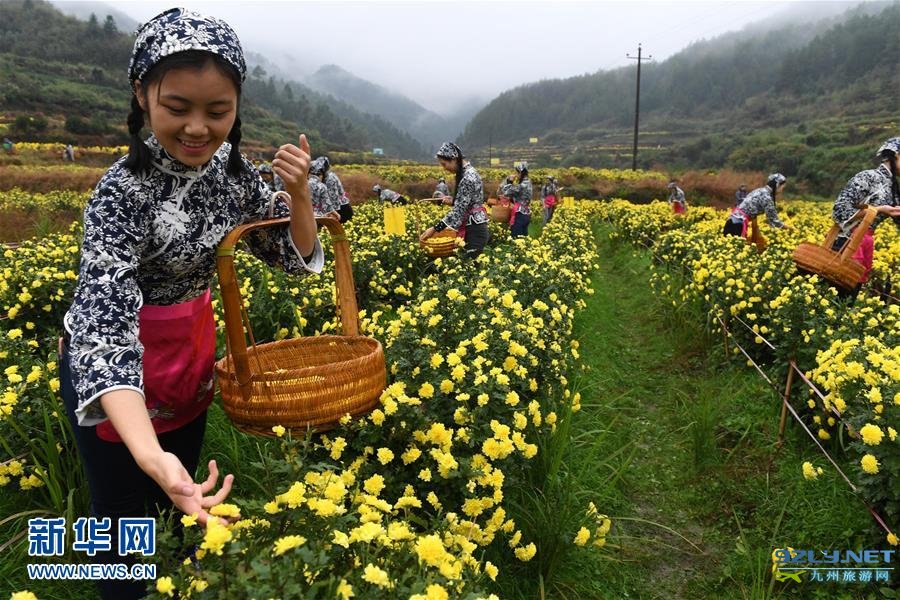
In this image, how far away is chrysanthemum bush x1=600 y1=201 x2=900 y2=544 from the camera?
7.14ft

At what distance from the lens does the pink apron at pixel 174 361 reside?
56.2 inches

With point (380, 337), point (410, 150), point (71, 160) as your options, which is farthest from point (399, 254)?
point (410, 150)

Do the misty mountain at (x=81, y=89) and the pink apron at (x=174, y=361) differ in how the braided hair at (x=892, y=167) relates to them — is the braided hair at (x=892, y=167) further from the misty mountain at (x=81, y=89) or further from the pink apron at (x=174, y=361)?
the misty mountain at (x=81, y=89)

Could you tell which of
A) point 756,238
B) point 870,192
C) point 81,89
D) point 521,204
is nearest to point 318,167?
point 521,204

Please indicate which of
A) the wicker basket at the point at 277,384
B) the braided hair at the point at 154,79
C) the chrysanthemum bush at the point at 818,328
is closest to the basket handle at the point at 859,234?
the chrysanthemum bush at the point at 818,328

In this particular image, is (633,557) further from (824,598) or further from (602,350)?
(602,350)

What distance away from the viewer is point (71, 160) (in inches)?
1153

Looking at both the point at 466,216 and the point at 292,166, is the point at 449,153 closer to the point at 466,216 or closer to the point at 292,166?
the point at 466,216

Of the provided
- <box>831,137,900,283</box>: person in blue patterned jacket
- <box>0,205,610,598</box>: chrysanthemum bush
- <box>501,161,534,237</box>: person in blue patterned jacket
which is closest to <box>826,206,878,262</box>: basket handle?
<box>831,137,900,283</box>: person in blue patterned jacket

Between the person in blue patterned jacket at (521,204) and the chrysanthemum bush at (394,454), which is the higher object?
the person in blue patterned jacket at (521,204)

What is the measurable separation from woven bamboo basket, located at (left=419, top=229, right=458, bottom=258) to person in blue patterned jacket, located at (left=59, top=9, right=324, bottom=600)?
3.53 m

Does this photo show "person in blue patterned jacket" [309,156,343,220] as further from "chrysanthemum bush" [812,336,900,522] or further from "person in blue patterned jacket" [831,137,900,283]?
"chrysanthemum bush" [812,336,900,522]

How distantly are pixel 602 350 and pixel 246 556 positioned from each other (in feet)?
15.3

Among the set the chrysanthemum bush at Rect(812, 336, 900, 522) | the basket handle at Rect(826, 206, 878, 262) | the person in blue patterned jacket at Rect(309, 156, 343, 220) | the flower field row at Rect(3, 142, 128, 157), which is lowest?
the chrysanthemum bush at Rect(812, 336, 900, 522)
